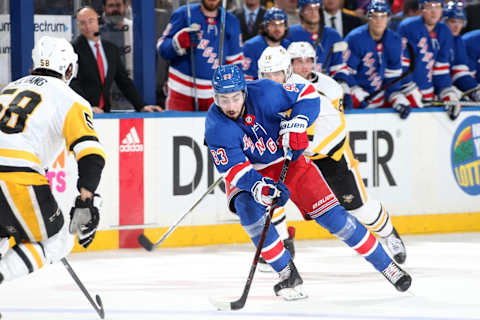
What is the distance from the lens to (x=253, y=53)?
6914 mm

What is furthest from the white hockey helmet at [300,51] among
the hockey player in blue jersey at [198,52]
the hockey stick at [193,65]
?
the hockey stick at [193,65]

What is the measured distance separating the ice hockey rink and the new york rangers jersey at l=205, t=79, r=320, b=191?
0.65 meters

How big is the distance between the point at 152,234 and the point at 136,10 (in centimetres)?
152

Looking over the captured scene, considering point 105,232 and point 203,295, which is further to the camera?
point 105,232

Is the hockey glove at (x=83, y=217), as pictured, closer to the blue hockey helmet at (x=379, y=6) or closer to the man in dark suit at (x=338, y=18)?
the blue hockey helmet at (x=379, y=6)

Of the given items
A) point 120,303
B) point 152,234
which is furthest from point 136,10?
point 120,303

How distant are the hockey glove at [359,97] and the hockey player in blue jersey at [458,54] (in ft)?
3.38

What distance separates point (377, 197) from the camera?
7004 millimetres

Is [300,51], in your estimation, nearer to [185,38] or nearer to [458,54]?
[185,38]

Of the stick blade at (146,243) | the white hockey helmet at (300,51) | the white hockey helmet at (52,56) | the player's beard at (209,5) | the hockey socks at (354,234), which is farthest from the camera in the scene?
the player's beard at (209,5)

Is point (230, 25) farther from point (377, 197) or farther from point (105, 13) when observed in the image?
point (377, 197)

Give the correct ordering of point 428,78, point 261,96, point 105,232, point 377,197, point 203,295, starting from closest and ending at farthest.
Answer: point 261,96, point 203,295, point 105,232, point 377,197, point 428,78

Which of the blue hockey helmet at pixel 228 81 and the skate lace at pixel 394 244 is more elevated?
the blue hockey helmet at pixel 228 81

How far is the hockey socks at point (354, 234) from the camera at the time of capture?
4699mm
